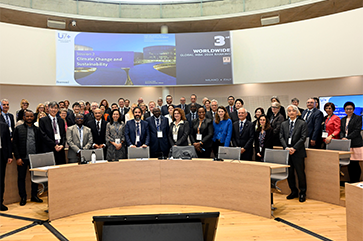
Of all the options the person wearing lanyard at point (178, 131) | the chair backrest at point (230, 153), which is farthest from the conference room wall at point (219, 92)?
the chair backrest at point (230, 153)

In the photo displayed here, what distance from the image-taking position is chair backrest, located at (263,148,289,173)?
4.22 m

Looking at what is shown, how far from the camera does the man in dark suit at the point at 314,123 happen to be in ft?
17.6

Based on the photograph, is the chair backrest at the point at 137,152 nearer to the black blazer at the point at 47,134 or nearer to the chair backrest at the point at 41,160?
the chair backrest at the point at 41,160

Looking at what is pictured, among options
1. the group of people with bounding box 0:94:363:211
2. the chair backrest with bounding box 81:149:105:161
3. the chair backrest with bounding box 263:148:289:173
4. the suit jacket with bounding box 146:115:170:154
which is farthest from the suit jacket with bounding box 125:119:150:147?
the chair backrest with bounding box 263:148:289:173

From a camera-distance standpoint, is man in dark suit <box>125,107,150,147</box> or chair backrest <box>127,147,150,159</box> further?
man in dark suit <box>125,107,150,147</box>

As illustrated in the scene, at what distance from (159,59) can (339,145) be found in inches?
231

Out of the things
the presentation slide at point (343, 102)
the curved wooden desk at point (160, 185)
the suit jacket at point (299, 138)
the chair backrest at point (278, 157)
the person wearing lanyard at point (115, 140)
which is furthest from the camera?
the presentation slide at point (343, 102)

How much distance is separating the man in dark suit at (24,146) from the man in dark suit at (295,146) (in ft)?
14.4

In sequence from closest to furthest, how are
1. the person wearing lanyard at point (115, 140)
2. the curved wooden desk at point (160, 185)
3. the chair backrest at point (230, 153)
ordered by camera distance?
the curved wooden desk at point (160, 185) < the chair backrest at point (230, 153) < the person wearing lanyard at point (115, 140)

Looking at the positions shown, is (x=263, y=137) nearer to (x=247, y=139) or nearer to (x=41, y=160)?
(x=247, y=139)

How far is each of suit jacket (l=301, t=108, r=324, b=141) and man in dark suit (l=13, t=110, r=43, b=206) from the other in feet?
16.8

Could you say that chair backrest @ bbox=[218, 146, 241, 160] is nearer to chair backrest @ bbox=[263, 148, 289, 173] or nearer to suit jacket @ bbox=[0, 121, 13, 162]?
chair backrest @ bbox=[263, 148, 289, 173]

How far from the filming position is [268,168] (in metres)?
3.83

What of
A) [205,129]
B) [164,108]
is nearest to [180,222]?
[205,129]
